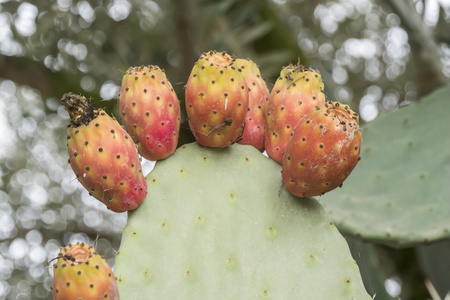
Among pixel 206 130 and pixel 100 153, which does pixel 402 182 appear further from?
pixel 100 153

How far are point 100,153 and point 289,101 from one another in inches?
15.1

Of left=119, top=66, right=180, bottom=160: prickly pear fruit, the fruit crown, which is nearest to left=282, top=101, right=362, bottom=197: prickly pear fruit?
left=119, top=66, right=180, bottom=160: prickly pear fruit

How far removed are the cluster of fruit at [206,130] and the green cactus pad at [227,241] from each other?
0.15 ft

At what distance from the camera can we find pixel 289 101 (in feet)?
4.02

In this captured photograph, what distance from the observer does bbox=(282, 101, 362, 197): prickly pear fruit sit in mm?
1068

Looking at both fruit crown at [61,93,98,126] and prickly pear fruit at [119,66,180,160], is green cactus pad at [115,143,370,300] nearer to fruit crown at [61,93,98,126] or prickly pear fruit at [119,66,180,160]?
prickly pear fruit at [119,66,180,160]

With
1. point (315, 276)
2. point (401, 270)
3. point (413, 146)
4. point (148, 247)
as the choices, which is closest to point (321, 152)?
point (315, 276)

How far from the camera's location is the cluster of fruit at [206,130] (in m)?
1.05

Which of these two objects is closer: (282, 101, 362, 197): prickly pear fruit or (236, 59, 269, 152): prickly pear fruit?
(282, 101, 362, 197): prickly pear fruit

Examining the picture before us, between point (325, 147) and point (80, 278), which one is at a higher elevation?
point (325, 147)

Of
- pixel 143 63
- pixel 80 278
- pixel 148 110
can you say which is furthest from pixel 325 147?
pixel 143 63

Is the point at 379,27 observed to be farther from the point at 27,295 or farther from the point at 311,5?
the point at 27,295

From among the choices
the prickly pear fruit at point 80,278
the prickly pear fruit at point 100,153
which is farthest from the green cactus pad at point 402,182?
the prickly pear fruit at point 80,278

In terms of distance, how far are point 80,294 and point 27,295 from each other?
158 inches
